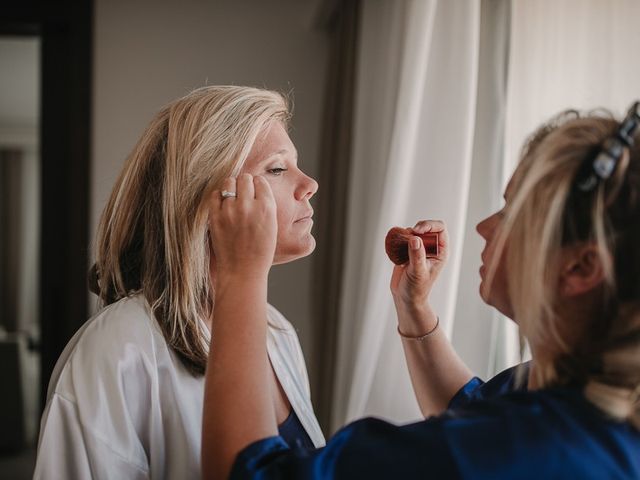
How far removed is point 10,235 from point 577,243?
544cm

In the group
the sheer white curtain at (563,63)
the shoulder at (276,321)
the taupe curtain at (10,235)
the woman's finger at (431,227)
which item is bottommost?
the taupe curtain at (10,235)

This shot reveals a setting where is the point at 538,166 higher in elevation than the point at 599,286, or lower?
higher

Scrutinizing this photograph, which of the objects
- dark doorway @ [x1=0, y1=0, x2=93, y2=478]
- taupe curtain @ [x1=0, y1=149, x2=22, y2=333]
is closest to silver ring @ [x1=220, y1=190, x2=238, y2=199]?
dark doorway @ [x1=0, y1=0, x2=93, y2=478]

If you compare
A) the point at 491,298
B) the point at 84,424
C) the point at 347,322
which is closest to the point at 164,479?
the point at 84,424

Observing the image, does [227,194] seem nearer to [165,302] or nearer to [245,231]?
[245,231]

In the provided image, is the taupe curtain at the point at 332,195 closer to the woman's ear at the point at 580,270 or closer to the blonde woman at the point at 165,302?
the blonde woman at the point at 165,302

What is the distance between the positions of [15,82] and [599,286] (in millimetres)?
4373

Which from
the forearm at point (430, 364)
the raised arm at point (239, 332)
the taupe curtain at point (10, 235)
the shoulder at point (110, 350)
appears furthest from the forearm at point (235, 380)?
the taupe curtain at point (10, 235)

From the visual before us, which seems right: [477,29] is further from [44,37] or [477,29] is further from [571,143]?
[44,37]

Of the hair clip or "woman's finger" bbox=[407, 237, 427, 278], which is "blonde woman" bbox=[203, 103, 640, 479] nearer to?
the hair clip

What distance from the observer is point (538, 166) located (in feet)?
2.34

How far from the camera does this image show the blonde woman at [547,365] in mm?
654

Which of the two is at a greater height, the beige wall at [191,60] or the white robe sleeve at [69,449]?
the beige wall at [191,60]

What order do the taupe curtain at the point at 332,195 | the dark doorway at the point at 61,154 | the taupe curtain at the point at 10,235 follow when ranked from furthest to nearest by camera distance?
the taupe curtain at the point at 10,235 < the dark doorway at the point at 61,154 < the taupe curtain at the point at 332,195
